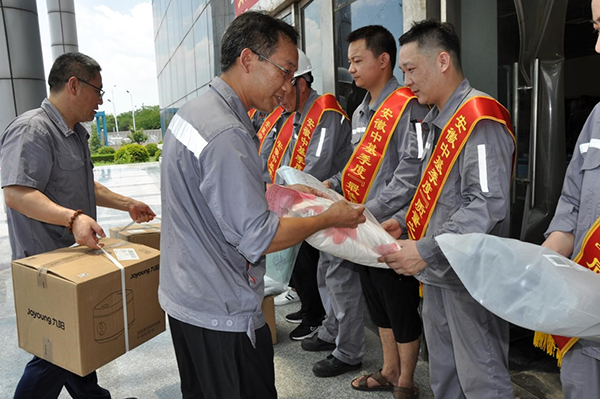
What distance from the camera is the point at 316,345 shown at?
3166 millimetres

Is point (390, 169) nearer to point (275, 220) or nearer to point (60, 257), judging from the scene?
point (275, 220)

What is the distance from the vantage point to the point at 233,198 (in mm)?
1295

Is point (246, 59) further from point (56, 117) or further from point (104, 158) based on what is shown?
point (104, 158)

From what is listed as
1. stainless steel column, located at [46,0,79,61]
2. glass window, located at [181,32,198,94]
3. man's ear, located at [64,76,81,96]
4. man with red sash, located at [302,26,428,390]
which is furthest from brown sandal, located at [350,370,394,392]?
stainless steel column, located at [46,0,79,61]

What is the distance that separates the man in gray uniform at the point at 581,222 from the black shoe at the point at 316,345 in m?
1.82

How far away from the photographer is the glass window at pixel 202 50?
39.8ft

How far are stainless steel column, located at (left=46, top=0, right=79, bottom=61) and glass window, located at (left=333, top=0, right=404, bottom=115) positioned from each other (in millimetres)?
17998

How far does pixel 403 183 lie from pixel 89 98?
63.1 inches

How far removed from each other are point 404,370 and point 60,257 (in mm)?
1746

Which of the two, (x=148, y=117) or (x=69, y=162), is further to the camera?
(x=148, y=117)

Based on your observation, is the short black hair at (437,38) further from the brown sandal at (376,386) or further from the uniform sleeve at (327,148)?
the brown sandal at (376,386)

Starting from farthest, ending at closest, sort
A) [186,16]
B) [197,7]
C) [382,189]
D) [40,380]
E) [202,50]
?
1. [186,16]
2. [197,7]
3. [202,50]
4. [382,189]
5. [40,380]

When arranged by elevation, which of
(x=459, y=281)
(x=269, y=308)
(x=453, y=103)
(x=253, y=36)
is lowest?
(x=269, y=308)

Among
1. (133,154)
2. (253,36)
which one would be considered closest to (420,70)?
(253,36)
